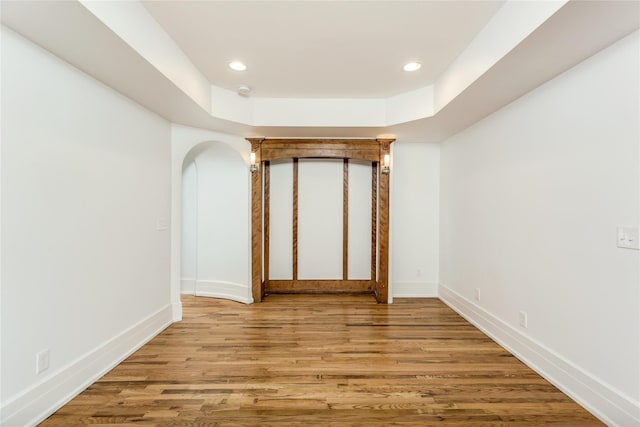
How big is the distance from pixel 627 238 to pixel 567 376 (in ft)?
3.44

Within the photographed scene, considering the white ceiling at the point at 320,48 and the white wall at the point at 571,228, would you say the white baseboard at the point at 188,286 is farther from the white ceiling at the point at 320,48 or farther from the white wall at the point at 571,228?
the white wall at the point at 571,228

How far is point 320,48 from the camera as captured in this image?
7.95 ft

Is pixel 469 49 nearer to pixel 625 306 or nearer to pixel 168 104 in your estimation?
pixel 625 306

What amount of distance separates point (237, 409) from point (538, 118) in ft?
10.00

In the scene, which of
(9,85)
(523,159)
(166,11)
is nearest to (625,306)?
(523,159)

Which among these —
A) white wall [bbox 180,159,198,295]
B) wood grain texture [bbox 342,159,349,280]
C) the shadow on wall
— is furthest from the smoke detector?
wood grain texture [bbox 342,159,349,280]

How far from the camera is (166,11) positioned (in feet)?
6.50

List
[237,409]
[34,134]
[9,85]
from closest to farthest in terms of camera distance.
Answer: [9,85]
[34,134]
[237,409]

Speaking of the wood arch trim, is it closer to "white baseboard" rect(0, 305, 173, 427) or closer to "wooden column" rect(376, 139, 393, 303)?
"wooden column" rect(376, 139, 393, 303)

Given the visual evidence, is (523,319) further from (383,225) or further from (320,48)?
(320,48)

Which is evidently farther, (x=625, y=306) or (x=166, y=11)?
(x=166, y=11)

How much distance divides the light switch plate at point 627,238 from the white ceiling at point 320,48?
1.10m

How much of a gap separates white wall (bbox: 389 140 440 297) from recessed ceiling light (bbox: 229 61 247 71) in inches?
97.9

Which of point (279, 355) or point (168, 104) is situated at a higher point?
point (168, 104)
